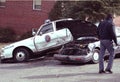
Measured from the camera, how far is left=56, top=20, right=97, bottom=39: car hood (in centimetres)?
1953

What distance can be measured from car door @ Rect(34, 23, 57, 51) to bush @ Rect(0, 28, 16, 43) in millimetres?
13971

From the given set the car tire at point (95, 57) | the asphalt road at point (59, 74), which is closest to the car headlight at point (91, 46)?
the car tire at point (95, 57)

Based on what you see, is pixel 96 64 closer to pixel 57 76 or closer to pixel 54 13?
pixel 57 76

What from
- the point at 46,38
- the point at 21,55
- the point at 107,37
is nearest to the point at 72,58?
the point at 46,38

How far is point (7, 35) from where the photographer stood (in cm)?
3412

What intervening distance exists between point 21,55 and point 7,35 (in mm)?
14312

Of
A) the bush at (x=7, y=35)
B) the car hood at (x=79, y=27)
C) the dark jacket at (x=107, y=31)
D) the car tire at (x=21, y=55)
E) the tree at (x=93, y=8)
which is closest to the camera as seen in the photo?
the dark jacket at (x=107, y=31)

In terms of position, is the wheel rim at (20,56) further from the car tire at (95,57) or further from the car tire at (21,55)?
the car tire at (95,57)

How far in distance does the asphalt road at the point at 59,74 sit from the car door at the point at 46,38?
164cm

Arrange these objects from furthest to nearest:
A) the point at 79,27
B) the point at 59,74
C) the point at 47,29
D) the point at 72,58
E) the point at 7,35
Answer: the point at 7,35, the point at 79,27, the point at 47,29, the point at 72,58, the point at 59,74

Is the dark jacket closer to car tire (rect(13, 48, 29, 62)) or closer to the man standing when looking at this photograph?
the man standing

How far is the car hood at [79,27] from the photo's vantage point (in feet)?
64.1

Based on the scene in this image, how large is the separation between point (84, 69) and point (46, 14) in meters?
20.0

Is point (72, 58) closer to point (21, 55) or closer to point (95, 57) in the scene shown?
point (95, 57)
